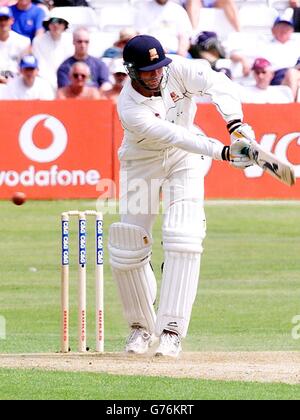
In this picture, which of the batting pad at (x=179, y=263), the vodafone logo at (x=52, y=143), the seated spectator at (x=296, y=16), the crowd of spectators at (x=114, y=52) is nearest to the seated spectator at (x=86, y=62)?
the crowd of spectators at (x=114, y=52)

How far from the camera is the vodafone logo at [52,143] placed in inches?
685

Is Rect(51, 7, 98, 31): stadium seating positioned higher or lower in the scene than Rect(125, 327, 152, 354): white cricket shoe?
higher

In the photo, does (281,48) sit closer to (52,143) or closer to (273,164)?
(52,143)

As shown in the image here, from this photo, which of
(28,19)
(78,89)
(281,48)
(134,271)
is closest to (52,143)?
(78,89)

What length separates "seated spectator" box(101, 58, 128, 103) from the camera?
17.7 meters

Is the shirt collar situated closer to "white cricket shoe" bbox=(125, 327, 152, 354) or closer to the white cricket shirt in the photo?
"white cricket shoe" bbox=(125, 327, 152, 354)

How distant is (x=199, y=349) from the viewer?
9672 millimetres

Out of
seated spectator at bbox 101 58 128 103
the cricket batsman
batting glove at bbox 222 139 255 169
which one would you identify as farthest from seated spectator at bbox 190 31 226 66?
batting glove at bbox 222 139 255 169

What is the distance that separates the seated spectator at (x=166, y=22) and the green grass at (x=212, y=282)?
8.75ft

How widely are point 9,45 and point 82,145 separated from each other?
80.7 inches

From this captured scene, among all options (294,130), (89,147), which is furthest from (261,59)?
(89,147)

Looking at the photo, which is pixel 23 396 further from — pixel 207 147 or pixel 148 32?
pixel 148 32

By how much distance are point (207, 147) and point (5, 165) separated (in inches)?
375

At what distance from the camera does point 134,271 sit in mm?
8727
